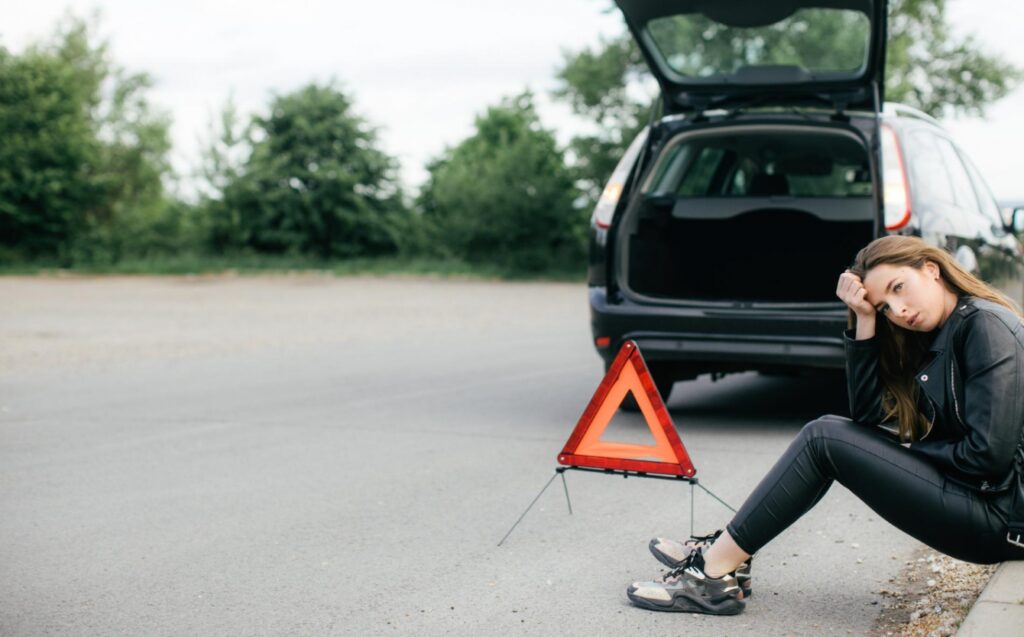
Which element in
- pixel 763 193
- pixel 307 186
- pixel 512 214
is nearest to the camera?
pixel 763 193

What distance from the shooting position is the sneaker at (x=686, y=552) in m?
3.99

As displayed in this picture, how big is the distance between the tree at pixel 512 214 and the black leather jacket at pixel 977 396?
95.6 ft

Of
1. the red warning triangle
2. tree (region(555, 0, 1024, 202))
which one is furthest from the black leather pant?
tree (region(555, 0, 1024, 202))

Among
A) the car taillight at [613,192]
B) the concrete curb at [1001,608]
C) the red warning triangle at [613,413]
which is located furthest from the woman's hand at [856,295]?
the car taillight at [613,192]

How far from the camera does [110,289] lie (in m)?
26.6

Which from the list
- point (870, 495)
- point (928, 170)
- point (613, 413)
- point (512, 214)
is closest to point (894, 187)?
point (928, 170)

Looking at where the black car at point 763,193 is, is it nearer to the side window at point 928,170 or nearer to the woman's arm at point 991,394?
the side window at point 928,170

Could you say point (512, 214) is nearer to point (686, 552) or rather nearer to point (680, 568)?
point (686, 552)

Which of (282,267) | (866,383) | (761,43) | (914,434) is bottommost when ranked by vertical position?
(282,267)

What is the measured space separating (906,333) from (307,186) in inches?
1616

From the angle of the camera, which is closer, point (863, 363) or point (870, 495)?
point (870, 495)

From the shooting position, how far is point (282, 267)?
35406 mm

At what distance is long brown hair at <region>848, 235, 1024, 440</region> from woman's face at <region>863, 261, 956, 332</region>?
0.07ft

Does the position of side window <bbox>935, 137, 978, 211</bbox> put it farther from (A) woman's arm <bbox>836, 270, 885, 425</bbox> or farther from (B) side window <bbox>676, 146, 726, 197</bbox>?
(A) woman's arm <bbox>836, 270, 885, 425</bbox>
